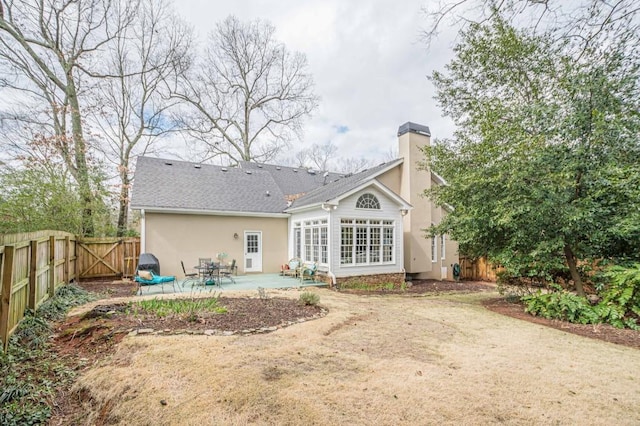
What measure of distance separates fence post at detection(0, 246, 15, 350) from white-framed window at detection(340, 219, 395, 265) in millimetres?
8622

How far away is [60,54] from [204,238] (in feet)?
41.0

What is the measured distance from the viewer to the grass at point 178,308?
6129 mm

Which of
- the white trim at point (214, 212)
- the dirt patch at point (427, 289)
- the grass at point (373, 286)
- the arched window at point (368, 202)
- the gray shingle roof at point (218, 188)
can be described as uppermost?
the gray shingle roof at point (218, 188)

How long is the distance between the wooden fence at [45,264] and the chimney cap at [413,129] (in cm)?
1254

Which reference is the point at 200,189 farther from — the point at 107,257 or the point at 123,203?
the point at 123,203

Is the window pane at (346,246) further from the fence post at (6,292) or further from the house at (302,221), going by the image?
the fence post at (6,292)

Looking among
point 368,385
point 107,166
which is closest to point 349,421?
point 368,385

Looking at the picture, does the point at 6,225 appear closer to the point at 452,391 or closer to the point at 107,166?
the point at 107,166

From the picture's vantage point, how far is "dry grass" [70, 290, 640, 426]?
304cm

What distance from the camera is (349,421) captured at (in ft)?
9.46

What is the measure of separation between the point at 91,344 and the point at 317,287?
23.2 feet

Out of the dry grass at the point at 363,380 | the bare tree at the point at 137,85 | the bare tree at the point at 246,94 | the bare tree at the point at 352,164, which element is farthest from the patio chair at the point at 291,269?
the bare tree at the point at 352,164

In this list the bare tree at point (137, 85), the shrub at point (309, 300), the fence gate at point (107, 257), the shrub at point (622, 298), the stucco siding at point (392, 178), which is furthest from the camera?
the bare tree at point (137, 85)

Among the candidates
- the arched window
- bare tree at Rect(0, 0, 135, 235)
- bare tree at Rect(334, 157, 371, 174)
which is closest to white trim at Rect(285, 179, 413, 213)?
the arched window
